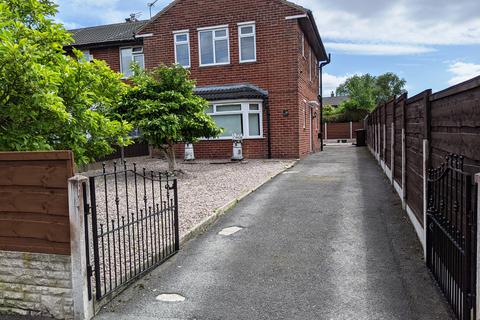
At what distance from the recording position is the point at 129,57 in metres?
21.1

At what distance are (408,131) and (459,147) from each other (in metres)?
3.31

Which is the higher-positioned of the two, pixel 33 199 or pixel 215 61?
pixel 215 61

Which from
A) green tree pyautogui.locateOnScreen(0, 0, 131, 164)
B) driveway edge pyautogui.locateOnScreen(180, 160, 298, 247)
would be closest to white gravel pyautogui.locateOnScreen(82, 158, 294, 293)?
driveway edge pyautogui.locateOnScreen(180, 160, 298, 247)

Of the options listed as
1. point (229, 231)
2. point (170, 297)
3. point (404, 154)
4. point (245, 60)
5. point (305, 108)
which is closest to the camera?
point (170, 297)

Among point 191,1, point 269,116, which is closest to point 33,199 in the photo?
point 269,116

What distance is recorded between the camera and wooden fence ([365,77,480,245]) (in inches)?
131

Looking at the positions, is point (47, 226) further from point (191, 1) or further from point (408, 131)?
point (191, 1)

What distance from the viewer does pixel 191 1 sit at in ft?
58.7

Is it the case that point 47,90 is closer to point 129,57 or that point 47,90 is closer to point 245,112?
point 245,112

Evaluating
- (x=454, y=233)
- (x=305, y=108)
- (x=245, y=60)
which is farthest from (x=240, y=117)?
(x=454, y=233)

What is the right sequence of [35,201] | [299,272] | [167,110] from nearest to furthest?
[35,201] < [299,272] < [167,110]

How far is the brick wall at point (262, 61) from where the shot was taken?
54.6ft

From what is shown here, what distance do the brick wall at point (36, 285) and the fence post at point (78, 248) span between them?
7 centimetres

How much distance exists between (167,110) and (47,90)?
745 cm
